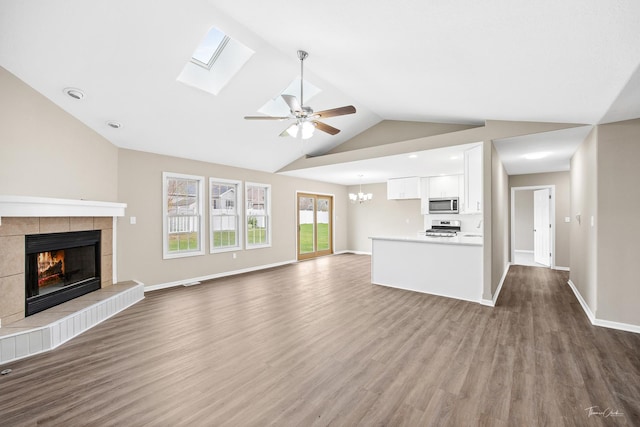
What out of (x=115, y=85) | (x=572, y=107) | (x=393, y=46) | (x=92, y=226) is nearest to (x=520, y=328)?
(x=572, y=107)

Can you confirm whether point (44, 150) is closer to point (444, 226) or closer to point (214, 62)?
point (214, 62)

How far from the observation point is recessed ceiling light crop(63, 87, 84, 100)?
10.5 ft

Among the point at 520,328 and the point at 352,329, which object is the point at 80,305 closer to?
the point at 352,329

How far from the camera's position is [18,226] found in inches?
119

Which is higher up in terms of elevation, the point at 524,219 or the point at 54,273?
the point at 524,219

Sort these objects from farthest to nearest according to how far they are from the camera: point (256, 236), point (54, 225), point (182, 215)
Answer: point (256, 236) → point (182, 215) → point (54, 225)

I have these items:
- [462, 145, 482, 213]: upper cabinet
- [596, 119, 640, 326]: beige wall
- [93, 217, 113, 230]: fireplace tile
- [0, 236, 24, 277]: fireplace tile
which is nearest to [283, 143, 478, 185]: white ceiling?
[462, 145, 482, 213]: upper cabinet

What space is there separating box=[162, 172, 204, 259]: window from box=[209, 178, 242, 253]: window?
0.86ft

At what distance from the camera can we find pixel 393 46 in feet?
8.16

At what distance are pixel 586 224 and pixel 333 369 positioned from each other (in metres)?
4.27

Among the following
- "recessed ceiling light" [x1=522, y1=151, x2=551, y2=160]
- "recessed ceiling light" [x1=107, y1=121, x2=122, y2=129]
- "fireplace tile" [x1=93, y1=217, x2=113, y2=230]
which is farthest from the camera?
"recessed ceiling light" [x1=522, y1=151, x2=551, y2=160]

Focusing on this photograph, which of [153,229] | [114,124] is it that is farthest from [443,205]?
[114,124]

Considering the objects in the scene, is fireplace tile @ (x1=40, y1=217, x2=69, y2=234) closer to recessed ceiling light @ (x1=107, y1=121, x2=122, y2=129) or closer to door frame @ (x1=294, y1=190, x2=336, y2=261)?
recessed ceiling light @ (x1=107, y1=121, x2=122, y2=129)

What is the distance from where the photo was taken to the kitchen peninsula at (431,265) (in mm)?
4258
